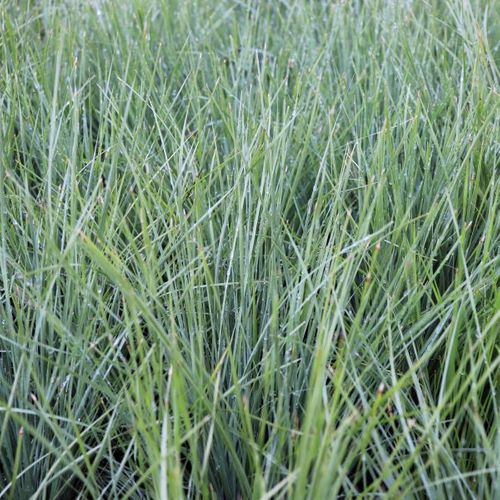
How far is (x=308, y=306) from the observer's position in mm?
1051

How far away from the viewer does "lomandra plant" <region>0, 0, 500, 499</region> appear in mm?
878

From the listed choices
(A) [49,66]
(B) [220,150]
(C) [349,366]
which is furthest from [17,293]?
(A) [49,66]

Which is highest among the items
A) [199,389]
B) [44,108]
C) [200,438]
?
[44,108]

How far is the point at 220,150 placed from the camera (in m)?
1.54

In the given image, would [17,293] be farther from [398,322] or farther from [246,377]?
[398,322]

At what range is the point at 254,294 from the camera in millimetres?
1044

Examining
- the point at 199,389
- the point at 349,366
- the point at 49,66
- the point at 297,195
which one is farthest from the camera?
the point at 49,66

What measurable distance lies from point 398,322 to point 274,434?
0.72ft

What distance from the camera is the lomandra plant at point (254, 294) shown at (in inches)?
34.6

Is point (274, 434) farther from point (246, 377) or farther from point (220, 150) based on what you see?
point (220, 150)

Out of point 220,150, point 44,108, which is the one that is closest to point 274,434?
point 220,150

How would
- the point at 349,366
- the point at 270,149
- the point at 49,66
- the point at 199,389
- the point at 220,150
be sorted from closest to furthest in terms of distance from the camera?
1. the point at 199,389
2. the point at 349,366
3. the point at 270,149
4. the point at 220,150
5. the point at 49,66

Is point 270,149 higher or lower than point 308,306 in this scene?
higher

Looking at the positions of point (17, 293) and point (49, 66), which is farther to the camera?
point (49, 66)
